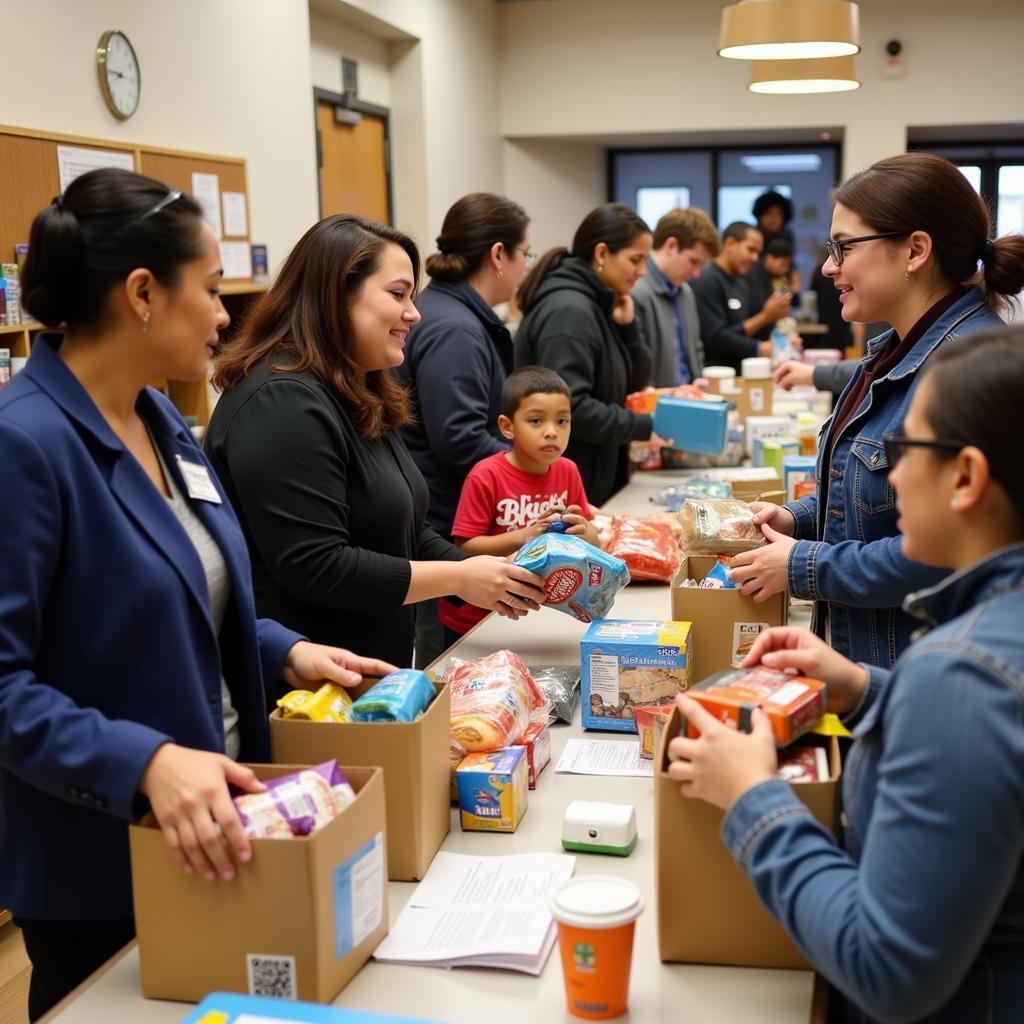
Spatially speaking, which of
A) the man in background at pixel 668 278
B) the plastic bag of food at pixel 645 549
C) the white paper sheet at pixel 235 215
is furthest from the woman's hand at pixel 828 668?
the white paper sheet at pixel 235 215

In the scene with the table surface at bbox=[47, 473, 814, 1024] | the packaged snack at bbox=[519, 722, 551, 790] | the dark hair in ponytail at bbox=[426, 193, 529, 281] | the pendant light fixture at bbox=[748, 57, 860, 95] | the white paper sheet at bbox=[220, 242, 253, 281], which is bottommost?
the table surface at bbox=[47, 473, 814, 1024]

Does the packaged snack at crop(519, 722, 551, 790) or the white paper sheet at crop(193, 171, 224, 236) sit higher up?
the white paper sheet at crop(193, 171, 224, 236)

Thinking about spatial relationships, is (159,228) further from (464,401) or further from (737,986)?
(464,401)

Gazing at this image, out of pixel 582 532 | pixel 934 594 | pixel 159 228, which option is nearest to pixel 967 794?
pixel 934 594

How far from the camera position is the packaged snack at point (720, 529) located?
2.32 meters

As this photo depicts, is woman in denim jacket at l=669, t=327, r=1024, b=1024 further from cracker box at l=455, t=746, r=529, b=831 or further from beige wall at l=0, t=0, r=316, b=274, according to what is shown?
beige wall at l=0, t=0, r=316, b=274

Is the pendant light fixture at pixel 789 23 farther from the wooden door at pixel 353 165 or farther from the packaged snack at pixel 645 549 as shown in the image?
the wooden door at pixel 353 165

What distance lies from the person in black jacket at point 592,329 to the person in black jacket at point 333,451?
→ 167 centimetres

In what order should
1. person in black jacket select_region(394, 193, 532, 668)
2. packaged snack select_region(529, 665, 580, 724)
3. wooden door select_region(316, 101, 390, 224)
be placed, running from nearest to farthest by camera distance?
packaged snack select_region(529, 665, 580, 724), person in black jacket select_region(394, 193, 532, 668), wooden door select_region(316, 101, 390, 224)

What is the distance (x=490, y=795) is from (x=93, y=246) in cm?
89

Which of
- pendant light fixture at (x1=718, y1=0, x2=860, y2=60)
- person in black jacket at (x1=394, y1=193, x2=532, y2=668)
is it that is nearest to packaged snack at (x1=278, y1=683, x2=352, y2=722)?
person in black jacket at (x1=394, y1=193, x2=532, y2=668)

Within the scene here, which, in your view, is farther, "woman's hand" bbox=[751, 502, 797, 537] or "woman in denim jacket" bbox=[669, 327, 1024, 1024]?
"woman's hand" bbox=[751, 502, 797, 537]

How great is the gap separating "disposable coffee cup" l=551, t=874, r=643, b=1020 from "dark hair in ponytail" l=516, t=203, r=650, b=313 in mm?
3045

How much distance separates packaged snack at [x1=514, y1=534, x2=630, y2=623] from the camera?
2131 millimetres
